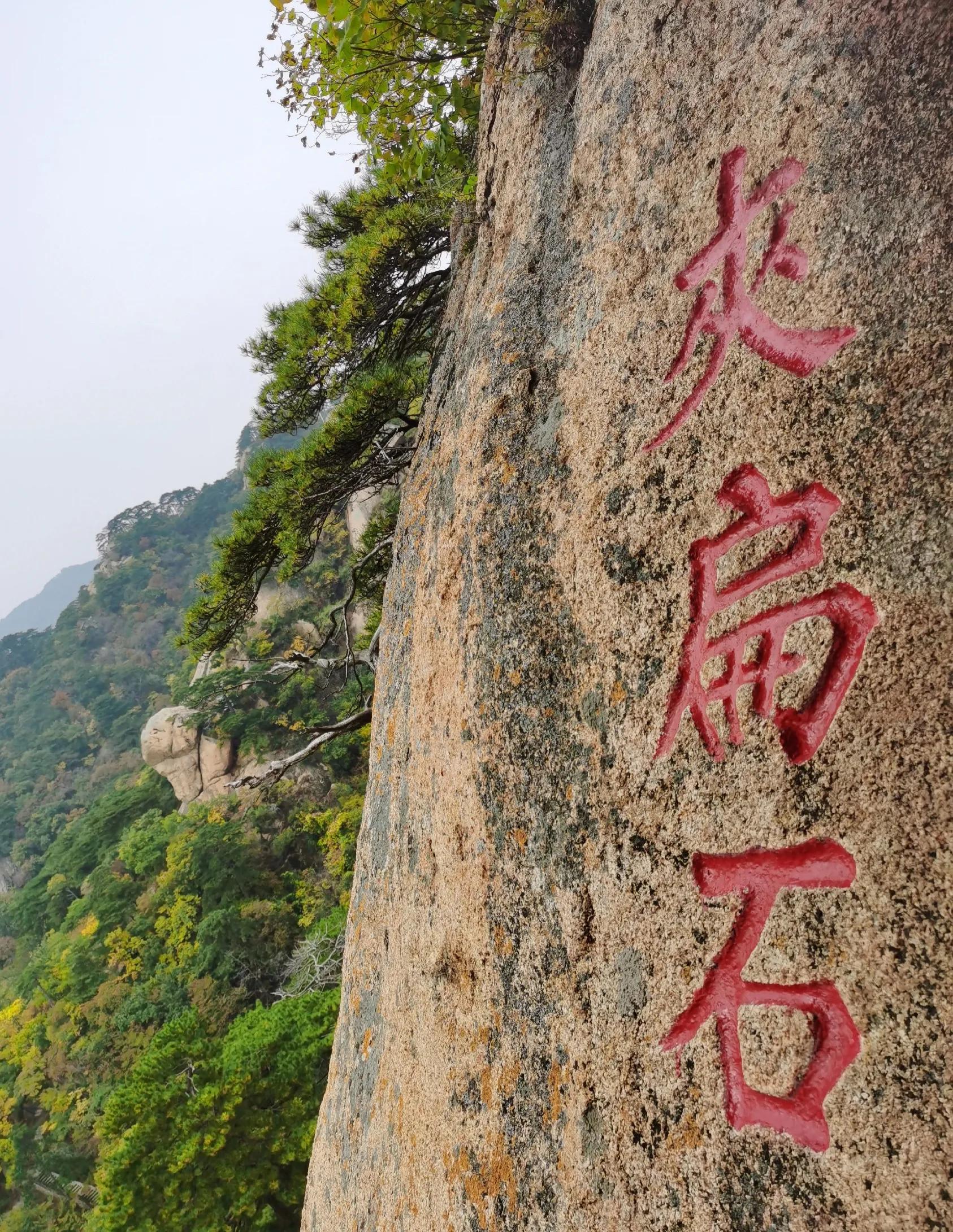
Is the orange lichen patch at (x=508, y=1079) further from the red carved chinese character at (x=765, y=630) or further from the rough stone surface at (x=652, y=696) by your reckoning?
the red carved chinese character at (x=765, y=630)

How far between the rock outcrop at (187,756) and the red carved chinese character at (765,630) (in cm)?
2510

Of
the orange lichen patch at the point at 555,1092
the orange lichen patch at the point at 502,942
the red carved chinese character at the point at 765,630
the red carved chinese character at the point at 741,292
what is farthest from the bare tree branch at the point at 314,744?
the red carved chinese character at the point at 741,292

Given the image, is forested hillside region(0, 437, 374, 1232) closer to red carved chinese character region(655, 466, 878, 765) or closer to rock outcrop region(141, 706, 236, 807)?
rock outcrop region(141, 706, 236, 807)

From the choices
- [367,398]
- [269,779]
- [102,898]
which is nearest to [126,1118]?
Answer: [269,779]

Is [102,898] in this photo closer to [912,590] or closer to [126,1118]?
[126,1118]

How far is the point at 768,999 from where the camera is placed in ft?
4.61

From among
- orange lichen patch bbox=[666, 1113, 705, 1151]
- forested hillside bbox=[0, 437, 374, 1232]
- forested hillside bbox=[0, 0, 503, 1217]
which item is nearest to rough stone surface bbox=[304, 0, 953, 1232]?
orange lichen patch bbox=[666, 1113, 705, 1151]

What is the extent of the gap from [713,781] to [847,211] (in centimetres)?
134

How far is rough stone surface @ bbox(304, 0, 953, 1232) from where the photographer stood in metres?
1.30

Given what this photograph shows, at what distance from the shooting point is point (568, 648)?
2.00 meters

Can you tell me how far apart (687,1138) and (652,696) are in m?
0.95

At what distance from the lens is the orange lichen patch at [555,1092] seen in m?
1.79

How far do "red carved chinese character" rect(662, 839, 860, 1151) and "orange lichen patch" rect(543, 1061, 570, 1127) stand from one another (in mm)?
381

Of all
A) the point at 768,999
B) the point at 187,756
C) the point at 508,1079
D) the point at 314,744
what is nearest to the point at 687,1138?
the point at 768,999
